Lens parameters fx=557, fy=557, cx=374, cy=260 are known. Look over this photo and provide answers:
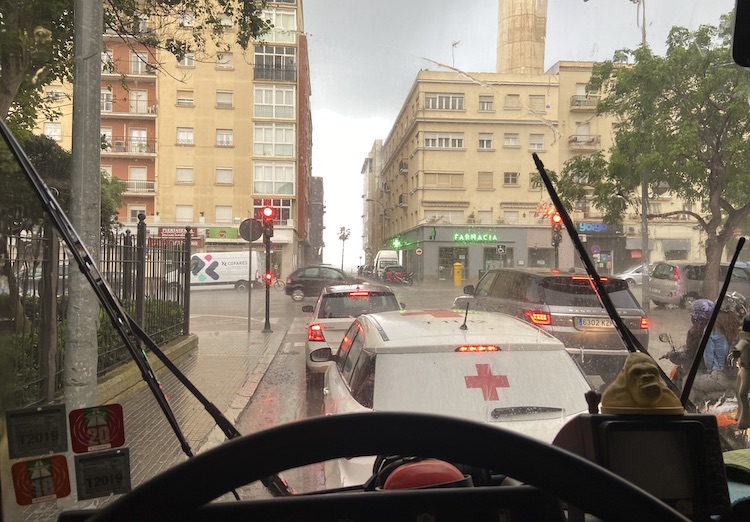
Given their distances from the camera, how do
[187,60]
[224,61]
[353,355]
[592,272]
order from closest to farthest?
1. [592,272]
2. [187,60]
3. [224,61]
4. [353,355]

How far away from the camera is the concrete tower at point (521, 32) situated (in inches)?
88.5

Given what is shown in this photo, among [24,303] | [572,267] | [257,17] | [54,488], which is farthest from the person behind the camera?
[257,17]

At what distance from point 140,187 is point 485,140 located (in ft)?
7.09

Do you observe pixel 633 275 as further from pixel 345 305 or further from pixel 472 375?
pixel 345 305

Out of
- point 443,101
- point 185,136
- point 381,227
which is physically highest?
point 443,101

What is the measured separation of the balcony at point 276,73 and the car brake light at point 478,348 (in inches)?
68.0

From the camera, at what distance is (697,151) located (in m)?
2.39

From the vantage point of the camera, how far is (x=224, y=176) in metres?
3.30

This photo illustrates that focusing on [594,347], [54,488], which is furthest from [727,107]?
[54,488]

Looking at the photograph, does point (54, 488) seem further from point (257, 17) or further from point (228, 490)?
point (257, 17)

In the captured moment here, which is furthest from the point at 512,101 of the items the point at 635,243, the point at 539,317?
the point at 539,317

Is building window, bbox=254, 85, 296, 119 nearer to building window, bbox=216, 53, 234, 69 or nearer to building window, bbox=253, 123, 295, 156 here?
building window, bbox=253, 123, 295, 156

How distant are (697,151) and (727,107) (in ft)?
0.66

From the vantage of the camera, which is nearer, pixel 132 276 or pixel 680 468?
pixel 680 468
